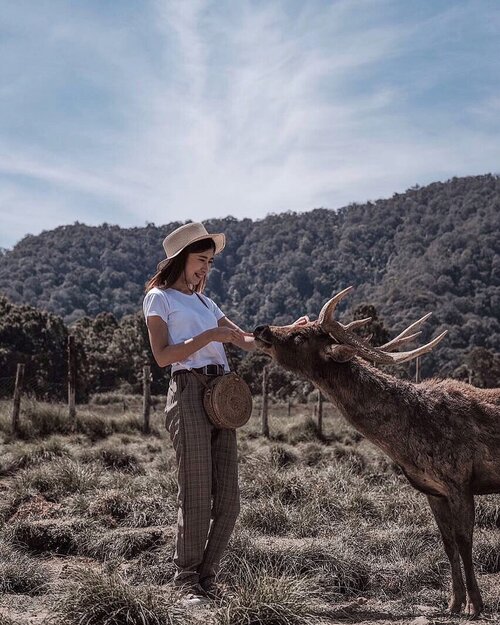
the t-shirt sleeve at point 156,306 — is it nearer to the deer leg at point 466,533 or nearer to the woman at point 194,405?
the woman at point 194,405

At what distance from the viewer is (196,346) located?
15.9ft

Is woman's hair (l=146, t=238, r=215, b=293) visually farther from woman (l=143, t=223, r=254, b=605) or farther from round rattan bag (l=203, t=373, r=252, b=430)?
round rattan bag (l=203, t=373, r=252, b=430)

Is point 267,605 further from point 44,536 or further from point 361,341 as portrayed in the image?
point 44,536

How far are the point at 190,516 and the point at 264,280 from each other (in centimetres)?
10182

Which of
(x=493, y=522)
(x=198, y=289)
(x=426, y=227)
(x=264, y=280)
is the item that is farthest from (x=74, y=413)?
(x=426, y=227)

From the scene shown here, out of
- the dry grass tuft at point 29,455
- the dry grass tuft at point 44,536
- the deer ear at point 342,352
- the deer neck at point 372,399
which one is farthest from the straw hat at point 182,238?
the dry grass tuft at point 29,455

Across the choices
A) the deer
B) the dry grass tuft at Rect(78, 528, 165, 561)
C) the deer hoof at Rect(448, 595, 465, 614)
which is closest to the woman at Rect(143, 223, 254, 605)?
the deer

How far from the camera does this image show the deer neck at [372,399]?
550 centimetres

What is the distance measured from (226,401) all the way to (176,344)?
1.65ft

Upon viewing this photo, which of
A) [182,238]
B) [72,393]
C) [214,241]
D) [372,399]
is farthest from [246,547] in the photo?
[72,393]

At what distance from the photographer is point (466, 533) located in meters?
5.22

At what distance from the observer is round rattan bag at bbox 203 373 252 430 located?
4.95 m

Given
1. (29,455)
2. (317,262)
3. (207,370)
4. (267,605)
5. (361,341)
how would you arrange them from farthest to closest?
1. (317,262)
2. (29,455)
3. (361,341)
4. (207,370)
5. (267,605)

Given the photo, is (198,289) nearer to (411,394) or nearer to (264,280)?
(411,394)
